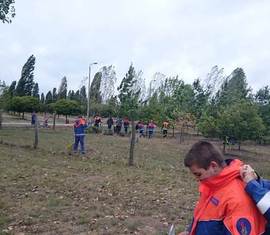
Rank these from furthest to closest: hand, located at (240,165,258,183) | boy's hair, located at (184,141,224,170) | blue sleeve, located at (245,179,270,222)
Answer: boy's hair, located at (184,141,224,170), hand, located at (240,165,258,183), blue sleeve, located at (245,179,270,222)

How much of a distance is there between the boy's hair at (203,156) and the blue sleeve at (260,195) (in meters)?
0.25

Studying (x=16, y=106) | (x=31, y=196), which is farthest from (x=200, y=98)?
(x=31, y=196)

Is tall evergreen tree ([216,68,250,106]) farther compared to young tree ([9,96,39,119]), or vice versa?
young tree ([9,96,39,119])

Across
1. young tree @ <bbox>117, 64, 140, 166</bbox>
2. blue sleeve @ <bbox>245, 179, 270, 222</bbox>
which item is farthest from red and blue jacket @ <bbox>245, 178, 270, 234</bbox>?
young tree @ <bbox>117, 64, 140, 166</bbox>

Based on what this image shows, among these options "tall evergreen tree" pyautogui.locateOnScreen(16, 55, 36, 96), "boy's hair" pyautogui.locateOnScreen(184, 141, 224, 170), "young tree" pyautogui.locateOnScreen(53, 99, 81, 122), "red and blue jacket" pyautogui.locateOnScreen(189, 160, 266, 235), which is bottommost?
"red and blue jacket" pyautogui.locateOnScreen(189, 160, 266, 235)

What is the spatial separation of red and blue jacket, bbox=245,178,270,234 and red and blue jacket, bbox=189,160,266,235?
44 millimetres

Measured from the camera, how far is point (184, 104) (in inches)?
2000

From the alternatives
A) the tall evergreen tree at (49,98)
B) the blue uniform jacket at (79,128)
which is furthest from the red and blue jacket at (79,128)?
the tall evergreen tree at (49,98)

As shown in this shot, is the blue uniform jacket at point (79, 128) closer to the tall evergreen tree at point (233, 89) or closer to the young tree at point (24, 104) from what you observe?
the tall evergreen tree at point (233, 89)

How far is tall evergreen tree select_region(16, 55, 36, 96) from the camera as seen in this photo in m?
87.2

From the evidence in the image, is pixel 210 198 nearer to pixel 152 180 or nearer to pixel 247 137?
pixel 152 180

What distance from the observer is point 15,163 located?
44.2 ft

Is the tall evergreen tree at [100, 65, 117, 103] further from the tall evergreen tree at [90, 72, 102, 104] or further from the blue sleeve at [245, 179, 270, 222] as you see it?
Result: the blue sleeve at [245, 179, 270, 222]

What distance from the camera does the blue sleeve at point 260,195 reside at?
2502 millimetres
